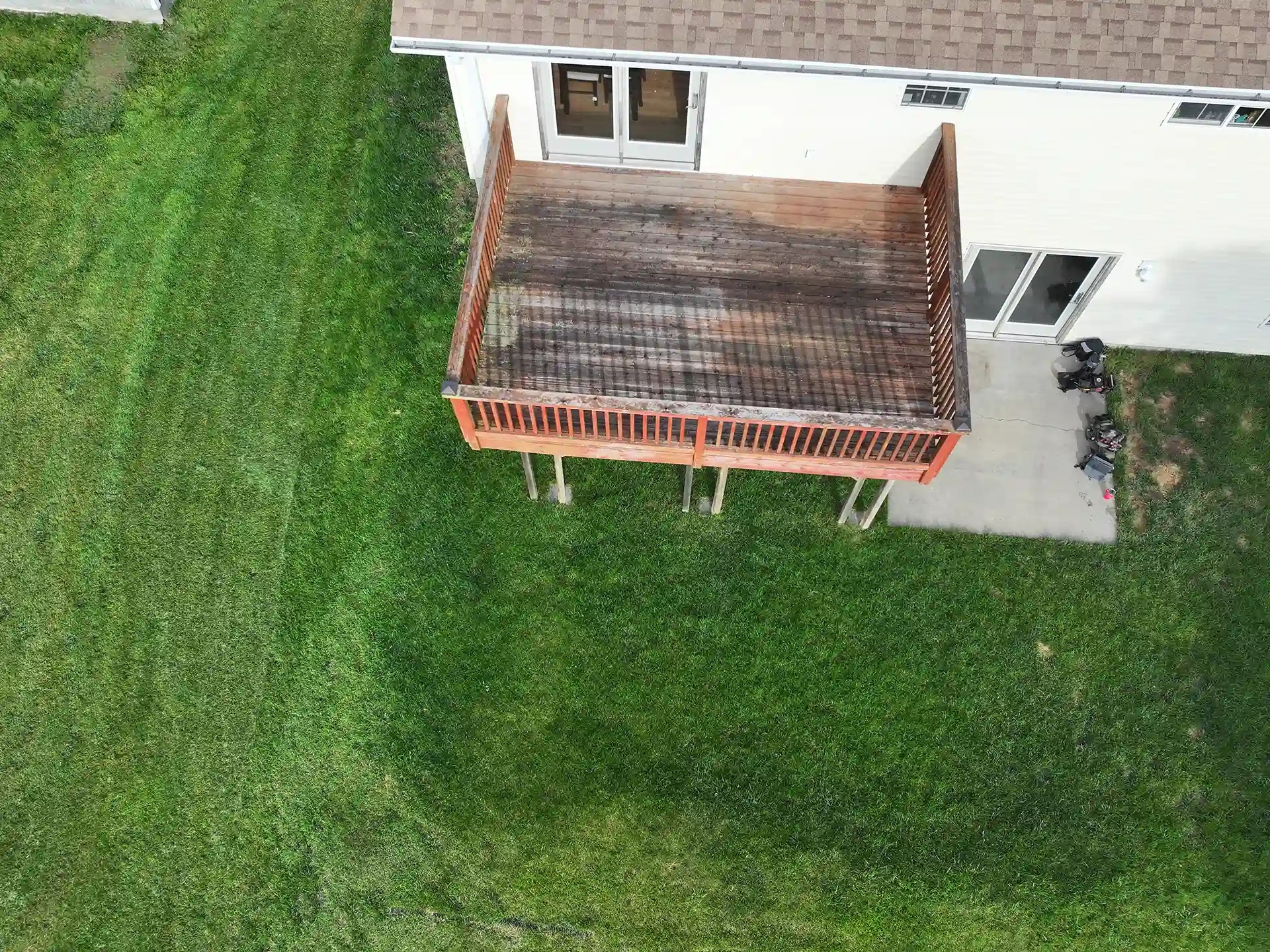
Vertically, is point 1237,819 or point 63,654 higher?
point 63,654

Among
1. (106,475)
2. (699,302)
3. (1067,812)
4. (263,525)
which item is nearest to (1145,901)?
(1067,812)

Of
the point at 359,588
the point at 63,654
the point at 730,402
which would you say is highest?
the point at 730,402

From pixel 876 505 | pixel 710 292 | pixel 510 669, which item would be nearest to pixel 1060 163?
pixel 710 292

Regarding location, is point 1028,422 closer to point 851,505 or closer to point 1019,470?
point 1019,470

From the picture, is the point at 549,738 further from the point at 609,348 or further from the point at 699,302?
the point at 699,302

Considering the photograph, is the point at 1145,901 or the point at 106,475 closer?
the point at 1145,901
